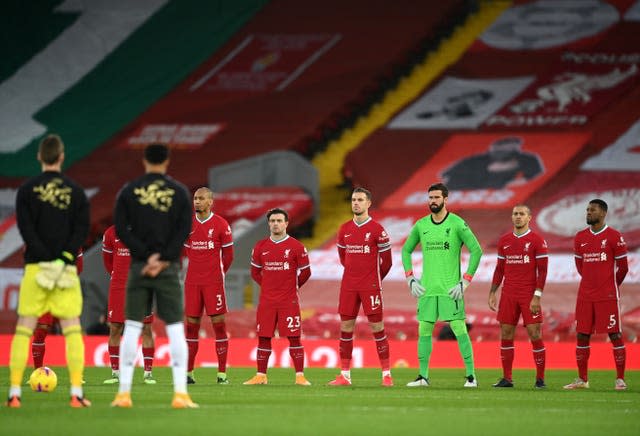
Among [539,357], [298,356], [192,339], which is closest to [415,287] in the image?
[298,356]

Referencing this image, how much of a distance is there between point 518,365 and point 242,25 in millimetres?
20119

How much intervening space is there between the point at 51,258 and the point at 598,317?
6975 millimetres

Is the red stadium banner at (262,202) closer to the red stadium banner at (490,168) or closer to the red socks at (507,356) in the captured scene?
the red stadium banner at (490,168)

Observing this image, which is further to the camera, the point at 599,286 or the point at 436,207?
the point at 599,286

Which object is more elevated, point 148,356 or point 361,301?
point 361,301

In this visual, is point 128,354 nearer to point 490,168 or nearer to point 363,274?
point 363,274

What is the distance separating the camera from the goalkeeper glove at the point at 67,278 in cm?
1010

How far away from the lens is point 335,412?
10055mm

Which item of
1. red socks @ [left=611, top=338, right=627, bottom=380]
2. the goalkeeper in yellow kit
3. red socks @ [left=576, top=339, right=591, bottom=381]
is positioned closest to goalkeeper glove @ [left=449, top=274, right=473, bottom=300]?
red socks @ [left=576, top=339, right=591, bottom=381]

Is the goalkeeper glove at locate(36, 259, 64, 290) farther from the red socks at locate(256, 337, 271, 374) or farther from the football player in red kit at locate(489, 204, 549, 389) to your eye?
the football player in red kit at locate(489, 204, 549, 389)

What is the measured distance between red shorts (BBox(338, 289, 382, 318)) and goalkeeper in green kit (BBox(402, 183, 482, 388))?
471mm

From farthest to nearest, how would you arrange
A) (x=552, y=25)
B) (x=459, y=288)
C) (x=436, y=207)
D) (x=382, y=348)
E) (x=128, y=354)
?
(x=552, y=25) → (x=382, y=348) → (x=436, y=207) → (x=459, y=288) → (x=128, y=354)

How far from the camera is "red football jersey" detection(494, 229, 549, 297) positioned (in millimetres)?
14359

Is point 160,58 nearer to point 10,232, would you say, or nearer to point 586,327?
point 10,232
